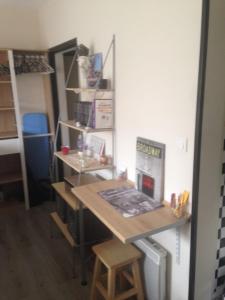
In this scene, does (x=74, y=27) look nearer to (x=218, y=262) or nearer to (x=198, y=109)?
(x=198, y=109)

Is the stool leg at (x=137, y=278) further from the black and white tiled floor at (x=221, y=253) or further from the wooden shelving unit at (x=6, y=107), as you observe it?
the wooden shelving unit at (x=6, y=107)

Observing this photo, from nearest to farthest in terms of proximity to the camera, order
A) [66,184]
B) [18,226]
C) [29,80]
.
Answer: [66,184] < [18,226] < [29,80]

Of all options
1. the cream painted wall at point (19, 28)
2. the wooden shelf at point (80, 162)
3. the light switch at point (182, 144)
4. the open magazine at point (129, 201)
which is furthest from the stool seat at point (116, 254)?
the cream painted wall at point (19, 28)

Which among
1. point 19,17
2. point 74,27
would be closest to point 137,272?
point 74,27

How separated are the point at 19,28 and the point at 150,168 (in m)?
2.84

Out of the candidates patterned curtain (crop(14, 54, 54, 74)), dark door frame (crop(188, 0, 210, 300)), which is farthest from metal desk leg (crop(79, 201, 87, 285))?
patterned curtain (crop(14, 54, 54, 74))

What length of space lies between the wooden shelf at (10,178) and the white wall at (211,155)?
8.70 ft

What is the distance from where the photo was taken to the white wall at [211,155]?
1.33m

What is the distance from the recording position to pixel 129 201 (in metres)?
1.79

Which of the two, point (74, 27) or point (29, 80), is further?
point (29, 80)

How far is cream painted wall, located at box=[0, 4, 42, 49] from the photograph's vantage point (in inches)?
133

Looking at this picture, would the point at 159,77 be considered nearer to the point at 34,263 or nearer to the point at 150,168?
the point at 150,168

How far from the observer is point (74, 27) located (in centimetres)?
266

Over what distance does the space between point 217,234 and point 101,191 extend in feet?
2.77
